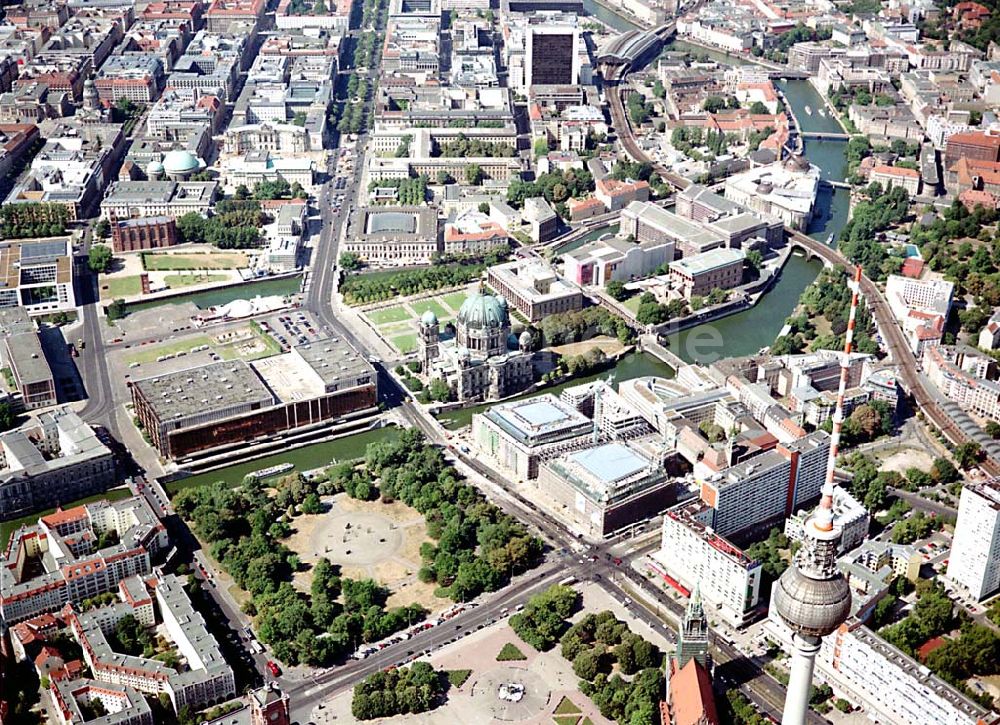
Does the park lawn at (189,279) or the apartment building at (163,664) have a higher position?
the park lawn at (189,279)

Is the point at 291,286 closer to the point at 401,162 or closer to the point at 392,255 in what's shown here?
the point at 392,255

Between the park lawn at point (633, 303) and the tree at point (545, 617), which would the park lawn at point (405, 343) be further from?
the tree at point (545, 617)

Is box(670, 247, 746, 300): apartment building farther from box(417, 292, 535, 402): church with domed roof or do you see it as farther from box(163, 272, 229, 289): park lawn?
box(163, 272, 229, 289): park lawn

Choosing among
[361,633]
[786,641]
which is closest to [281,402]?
[361,633]

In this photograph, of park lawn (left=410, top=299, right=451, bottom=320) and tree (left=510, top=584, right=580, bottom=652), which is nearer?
tree (left=510, top=584, right=580, bottom=652)

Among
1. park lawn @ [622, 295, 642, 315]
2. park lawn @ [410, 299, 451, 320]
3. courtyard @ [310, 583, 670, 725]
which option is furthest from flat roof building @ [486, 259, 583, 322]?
courtyard @ [310, 583, 670, 725]

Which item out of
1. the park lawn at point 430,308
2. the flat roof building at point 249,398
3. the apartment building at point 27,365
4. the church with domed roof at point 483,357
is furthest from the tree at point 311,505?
the park lawn at point 430,308
